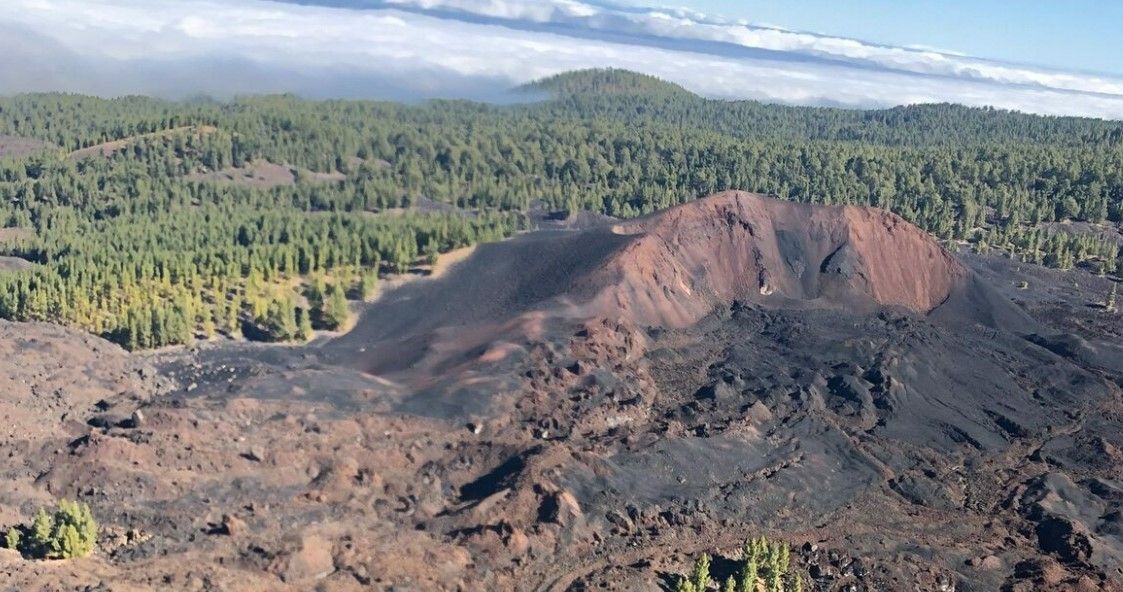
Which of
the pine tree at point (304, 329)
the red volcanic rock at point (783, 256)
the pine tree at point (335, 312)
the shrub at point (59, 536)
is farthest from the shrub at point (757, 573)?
the pine tree at point (335, 312)

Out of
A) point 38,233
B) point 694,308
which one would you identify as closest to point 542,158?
point 38,233

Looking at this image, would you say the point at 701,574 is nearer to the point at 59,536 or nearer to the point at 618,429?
A: the point at 618,429

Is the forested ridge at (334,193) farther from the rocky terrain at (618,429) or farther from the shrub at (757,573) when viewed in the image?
the shrub at (757,573)

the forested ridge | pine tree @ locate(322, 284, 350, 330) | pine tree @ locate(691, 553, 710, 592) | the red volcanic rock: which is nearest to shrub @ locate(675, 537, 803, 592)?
pine tree @ locate(691, 553, 710, 592)

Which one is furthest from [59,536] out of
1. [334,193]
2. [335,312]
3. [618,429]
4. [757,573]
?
[334,193]

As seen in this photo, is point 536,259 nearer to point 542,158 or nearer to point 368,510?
point 368,510

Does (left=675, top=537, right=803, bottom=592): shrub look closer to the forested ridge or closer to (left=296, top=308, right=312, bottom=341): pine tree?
(left=296, top=308, right=312, bottom=341): pine tree
